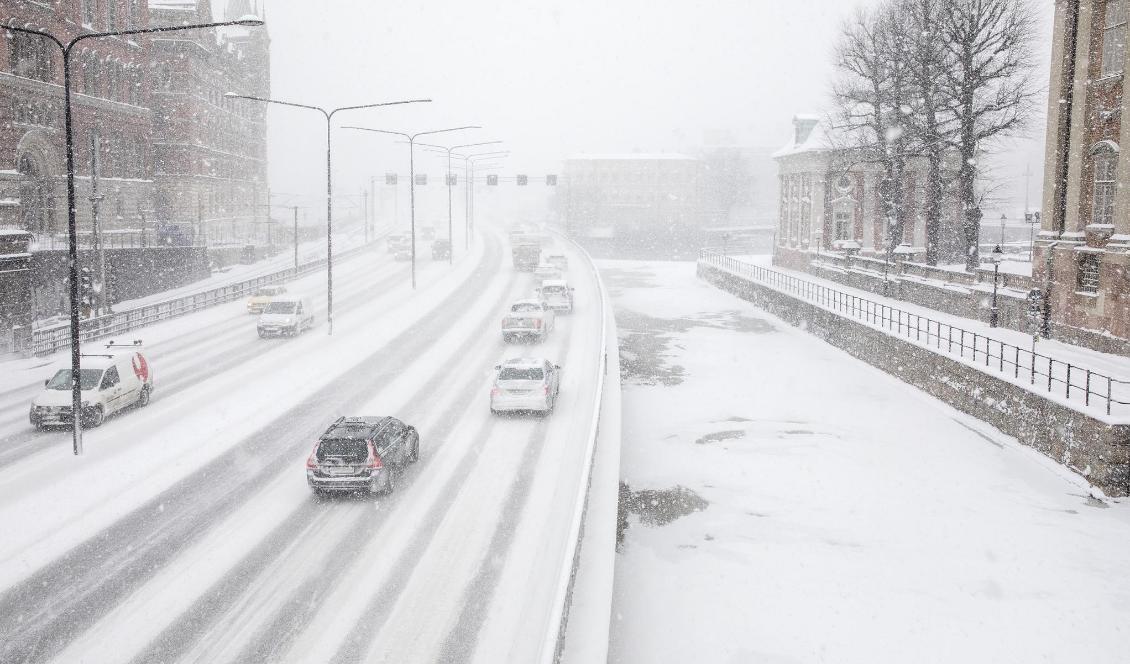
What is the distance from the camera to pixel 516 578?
545 inches

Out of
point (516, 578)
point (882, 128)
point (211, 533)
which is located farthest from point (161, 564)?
point (882, 128)

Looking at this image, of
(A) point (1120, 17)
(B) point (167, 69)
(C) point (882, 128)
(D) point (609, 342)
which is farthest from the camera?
(B) point (167, 69)

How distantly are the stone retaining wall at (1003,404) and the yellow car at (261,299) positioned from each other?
1073 inches

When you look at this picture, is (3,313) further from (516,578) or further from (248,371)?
(516,578)

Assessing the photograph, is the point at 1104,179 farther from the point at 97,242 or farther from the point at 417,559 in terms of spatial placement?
the point at 97,242

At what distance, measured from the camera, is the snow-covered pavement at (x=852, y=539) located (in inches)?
→ 552

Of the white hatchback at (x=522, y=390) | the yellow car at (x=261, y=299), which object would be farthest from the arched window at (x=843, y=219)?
the white hatchback at (x=522, y=390)

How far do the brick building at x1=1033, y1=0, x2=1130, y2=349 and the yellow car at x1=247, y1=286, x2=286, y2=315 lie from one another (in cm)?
3359

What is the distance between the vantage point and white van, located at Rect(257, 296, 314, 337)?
36188mm

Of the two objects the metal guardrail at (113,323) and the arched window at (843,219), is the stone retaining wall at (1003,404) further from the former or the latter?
the metal guardrail at (113,323)

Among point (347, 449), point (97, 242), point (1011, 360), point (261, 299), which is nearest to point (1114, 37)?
point (1011, 360)

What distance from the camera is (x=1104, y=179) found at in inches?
1150

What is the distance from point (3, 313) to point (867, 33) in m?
46.0

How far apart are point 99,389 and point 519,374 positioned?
36.8 feet
